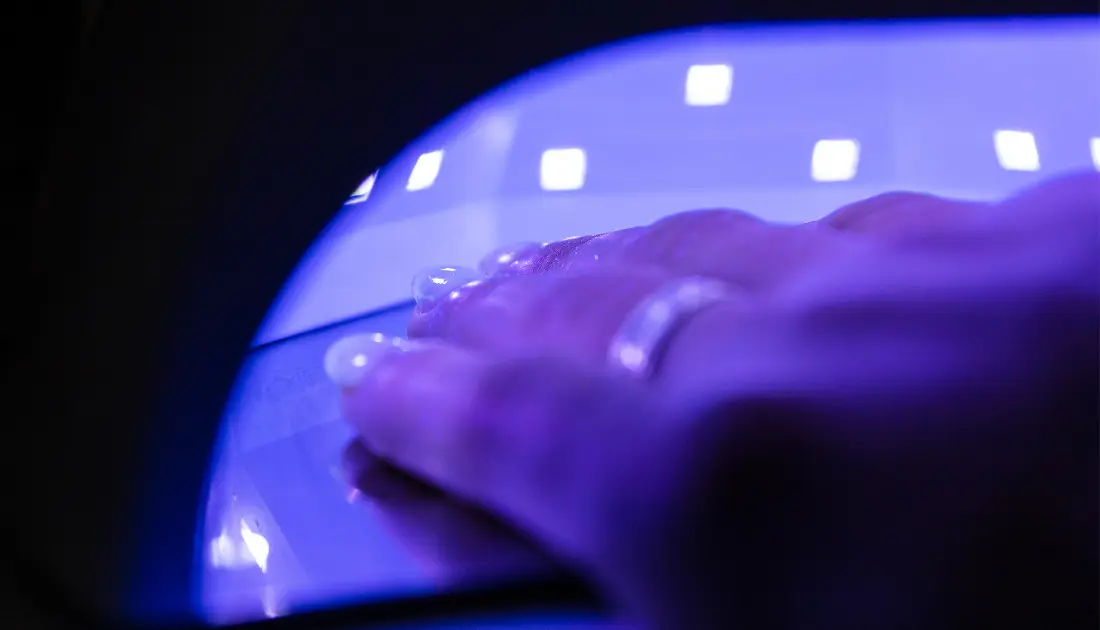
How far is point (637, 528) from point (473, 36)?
0.13m

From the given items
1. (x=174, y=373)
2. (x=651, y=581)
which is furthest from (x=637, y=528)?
(x=174, y=373)

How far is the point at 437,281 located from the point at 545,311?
11 cm

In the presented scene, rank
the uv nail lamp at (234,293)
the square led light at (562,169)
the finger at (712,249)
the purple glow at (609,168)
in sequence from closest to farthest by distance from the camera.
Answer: the uv nail lamp at (234,293) < the purple glow at (609,168) < the finger at (712,249) < the square led light at (562,169)

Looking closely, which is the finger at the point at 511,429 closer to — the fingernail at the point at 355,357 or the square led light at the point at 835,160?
the fingernail at the point at 355,357

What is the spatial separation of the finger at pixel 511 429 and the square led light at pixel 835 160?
1.11ft

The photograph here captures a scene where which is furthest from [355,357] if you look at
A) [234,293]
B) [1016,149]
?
[1016,149]

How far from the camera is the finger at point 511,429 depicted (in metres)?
0.26

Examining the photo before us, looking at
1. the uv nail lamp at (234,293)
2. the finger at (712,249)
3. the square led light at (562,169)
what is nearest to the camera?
the uv nail lamp at (234,293)

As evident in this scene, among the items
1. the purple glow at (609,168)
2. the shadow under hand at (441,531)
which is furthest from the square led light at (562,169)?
the shadow under hand at (441,531)

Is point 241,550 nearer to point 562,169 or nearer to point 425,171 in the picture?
point 425,171

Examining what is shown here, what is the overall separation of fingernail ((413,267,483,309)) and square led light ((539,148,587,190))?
0.08 m

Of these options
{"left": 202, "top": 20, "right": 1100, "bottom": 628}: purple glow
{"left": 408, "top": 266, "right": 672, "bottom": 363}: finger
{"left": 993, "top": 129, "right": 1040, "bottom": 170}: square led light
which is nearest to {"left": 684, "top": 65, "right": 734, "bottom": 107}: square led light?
{"left": 202, "top": 20, "right": 1100, "bottom": 628}: purple glow

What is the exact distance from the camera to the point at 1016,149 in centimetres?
63

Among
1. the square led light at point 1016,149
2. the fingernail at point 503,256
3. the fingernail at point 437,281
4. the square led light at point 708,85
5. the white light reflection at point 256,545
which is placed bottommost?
the square led light at point 1016,149
